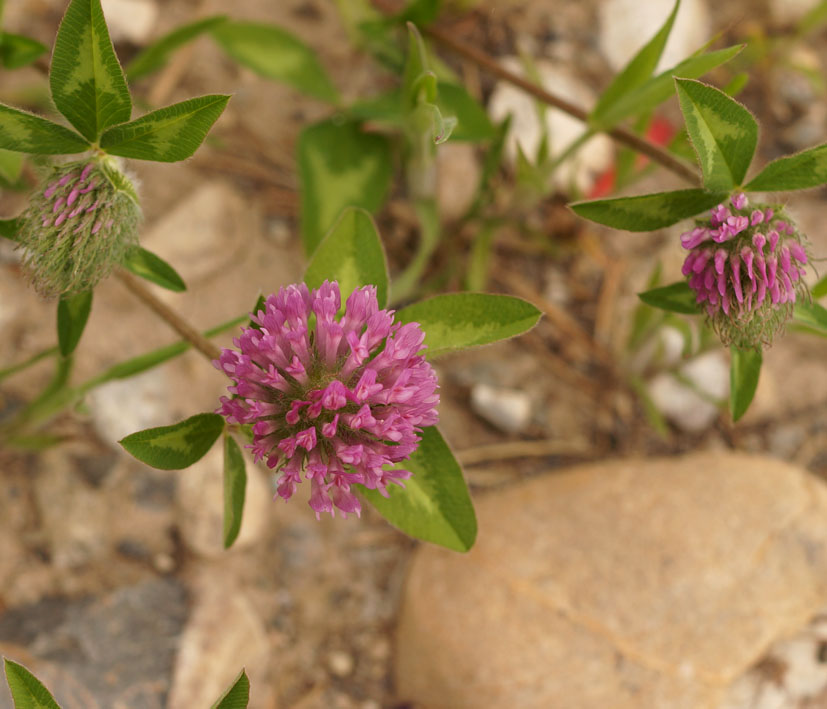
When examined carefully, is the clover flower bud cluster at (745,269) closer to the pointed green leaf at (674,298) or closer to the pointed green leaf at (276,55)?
the pointed green leaf at (674,298)

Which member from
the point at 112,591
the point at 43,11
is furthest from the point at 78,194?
the point at 43,11

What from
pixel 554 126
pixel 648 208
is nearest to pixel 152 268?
pixel 648 208

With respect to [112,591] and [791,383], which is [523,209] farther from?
[112,591]

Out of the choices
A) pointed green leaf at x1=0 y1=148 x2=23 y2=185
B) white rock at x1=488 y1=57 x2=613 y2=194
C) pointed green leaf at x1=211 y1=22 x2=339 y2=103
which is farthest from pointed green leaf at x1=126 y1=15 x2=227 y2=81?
white rock at x1=488 y1=57 x2=613 y2=194

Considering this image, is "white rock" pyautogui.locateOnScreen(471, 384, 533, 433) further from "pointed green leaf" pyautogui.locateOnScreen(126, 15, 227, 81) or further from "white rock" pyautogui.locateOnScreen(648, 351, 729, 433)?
"pointed green leaf" pyautogui.locateOnScreen(126, 15, 227, 81)

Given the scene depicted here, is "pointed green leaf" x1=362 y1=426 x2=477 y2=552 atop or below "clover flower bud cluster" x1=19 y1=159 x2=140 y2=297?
below

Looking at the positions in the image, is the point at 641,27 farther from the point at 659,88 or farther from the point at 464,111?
the point at 659,88
